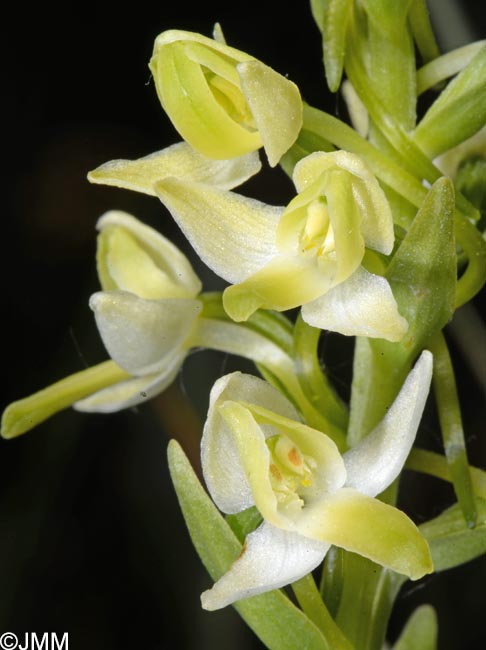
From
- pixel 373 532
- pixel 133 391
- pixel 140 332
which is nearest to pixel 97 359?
pixel 133 391

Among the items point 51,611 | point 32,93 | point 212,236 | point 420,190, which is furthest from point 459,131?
point 51,611

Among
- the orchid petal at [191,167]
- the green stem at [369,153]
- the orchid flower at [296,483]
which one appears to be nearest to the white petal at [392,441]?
the orchid flower at [296,483]

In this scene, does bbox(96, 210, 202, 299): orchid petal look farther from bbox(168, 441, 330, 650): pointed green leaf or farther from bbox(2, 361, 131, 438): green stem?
bbox(168, 441, 330, 650): pointed green leaf

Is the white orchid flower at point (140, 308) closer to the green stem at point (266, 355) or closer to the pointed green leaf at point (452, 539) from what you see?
the green stem at point (266, 355)

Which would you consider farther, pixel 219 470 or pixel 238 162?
pixel 238 162

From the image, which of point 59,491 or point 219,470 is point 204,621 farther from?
point 219,470
